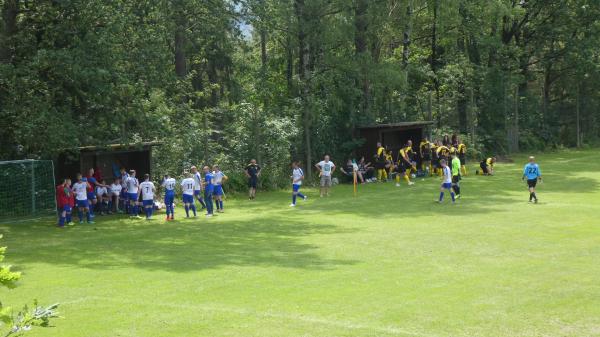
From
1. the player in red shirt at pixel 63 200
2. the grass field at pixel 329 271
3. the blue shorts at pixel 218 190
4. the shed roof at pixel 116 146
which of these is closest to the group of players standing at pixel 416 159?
the grass field at pixel 329 271

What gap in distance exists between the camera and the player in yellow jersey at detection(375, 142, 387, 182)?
35.1 m

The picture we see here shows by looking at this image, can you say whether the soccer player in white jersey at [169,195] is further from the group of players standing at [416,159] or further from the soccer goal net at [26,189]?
the group of players standing at [416,159]

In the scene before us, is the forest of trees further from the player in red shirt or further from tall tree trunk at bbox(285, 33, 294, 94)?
the player in red shirt

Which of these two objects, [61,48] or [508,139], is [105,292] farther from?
[508,139]

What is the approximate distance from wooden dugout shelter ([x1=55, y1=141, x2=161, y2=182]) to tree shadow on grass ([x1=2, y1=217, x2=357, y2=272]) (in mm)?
2483

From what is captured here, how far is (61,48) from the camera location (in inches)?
926

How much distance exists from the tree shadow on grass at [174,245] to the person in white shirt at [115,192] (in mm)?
1919

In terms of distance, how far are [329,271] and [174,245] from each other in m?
5.49

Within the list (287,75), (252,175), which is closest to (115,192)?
(252,175)

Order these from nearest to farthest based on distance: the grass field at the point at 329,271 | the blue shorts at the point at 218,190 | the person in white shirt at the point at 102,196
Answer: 1. the grass field at the point at 329,271
2. the person in white shirt at the point at 102,196
3. the blue shorts at the point at 218,190

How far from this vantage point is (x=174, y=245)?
19188 millimetres

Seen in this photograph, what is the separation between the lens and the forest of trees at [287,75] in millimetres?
23312

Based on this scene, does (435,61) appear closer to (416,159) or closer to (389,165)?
(416,159)

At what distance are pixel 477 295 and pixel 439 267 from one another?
2579 mm
